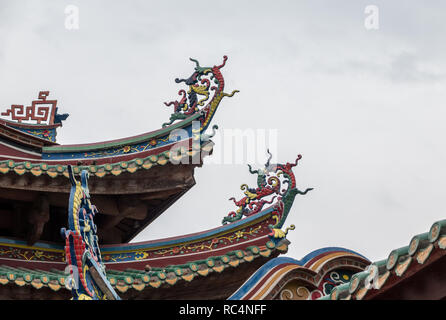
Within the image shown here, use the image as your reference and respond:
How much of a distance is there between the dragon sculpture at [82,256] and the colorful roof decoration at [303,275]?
105 centimetres

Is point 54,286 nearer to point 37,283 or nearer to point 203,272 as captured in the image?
point 37,283

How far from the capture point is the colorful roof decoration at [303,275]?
5.51m

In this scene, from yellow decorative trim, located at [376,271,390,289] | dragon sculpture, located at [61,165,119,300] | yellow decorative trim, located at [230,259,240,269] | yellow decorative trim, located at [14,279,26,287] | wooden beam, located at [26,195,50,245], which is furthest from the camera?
wooden beam, located at [26,195,50,245]

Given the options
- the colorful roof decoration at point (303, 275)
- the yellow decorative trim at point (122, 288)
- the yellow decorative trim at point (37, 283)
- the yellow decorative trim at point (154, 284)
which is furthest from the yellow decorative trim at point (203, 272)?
the colorful roof decoration at point (303, 275)

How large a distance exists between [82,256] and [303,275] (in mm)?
1690

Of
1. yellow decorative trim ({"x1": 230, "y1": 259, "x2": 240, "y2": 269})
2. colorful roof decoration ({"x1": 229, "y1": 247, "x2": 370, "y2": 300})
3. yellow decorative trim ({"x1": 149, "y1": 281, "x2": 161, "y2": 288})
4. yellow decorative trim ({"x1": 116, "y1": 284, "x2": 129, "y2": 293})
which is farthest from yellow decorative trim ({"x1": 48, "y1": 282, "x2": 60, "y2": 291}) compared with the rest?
colorful roof decoration ({"x1": 229, "y1": 247, "x2": 370, "y2": 300})

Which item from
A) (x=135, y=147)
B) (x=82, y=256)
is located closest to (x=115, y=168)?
(x=135, y=147)

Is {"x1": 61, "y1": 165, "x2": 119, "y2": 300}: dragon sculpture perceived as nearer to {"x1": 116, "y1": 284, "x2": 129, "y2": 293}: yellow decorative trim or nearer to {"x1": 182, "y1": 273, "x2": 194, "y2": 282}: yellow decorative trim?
{"x1": 116, "y1": 284, "x2": 129, "y2": 293}: yellow decorative trim

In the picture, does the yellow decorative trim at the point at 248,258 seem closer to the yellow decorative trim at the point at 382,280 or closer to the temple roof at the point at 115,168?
the temple roof at the point at 115,168

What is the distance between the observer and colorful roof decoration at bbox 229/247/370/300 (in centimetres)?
551

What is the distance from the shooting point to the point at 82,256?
18.0ft

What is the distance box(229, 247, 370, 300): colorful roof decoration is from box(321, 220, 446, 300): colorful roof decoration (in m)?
1.28
